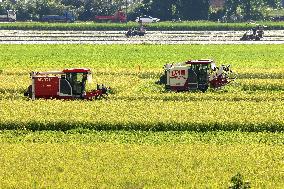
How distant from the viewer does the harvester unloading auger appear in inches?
1668

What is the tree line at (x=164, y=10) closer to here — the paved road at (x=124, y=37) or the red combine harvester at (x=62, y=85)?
the paved road at (x=124, y=37)

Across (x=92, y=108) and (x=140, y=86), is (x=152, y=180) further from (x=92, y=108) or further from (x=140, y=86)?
(x=140, y=86)

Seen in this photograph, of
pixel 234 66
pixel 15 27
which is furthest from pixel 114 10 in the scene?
pixel 234 66

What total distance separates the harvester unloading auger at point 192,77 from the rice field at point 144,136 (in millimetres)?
805

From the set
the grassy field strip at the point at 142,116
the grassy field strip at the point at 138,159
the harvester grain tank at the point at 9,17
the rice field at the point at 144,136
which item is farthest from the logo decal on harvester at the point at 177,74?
the harvester grain tank at the point at 9,17

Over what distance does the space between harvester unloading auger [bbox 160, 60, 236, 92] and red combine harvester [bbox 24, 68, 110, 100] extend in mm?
6341

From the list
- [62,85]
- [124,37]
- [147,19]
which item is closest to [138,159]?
[62,85]

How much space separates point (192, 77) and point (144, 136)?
13.2 metres

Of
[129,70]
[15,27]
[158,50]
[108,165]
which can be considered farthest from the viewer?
[15,27]

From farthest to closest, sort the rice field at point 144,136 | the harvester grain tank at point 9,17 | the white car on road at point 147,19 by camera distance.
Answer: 1. the harvester grain tank at point 9,17
2. the white car on road at point 147,19
3. the rice field at point 144,136

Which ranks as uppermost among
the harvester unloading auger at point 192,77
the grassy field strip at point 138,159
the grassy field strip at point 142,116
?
the harvester unloading auger at point 192,77

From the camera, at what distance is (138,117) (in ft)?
104

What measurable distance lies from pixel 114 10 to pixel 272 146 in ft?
307

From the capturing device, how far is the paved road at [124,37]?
269 ft
